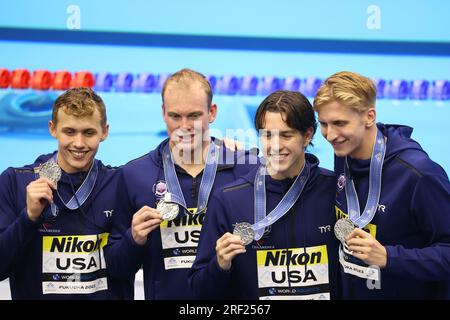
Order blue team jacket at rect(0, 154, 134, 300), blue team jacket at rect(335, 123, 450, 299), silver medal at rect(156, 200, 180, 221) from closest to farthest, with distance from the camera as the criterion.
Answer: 1. blue team jacket at rect(335, 123, 450, 299)
2. silver medal at rect(156, 200, 180, 221)
3. blue team jacket at rect(0, 154, 134, 300)

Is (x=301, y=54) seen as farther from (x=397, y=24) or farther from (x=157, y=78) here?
(x=157, y=78)

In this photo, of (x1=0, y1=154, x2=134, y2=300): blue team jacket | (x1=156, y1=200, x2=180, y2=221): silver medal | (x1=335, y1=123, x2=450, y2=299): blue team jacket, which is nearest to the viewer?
(x1=335, y1=123, x2=450, y2=299): blue team jacket

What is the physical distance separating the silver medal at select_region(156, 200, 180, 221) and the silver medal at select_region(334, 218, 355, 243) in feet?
2.09

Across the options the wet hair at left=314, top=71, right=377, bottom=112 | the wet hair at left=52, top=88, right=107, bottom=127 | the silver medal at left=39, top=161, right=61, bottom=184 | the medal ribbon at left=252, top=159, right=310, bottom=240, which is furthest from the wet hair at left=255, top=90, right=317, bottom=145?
the silver medal at left=39, top=161, right=61, bottom=184

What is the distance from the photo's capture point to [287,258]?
3041 mm

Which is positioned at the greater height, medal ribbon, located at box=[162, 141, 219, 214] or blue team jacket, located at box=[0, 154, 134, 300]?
medal ribbon, located at box=[162, 141, 219, 214]

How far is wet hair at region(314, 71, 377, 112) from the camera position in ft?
9.77

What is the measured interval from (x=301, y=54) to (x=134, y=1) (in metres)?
2.09

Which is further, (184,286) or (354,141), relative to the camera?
(184,286)

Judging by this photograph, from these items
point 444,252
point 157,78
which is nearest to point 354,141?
point 444,252

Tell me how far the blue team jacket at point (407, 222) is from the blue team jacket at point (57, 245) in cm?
98

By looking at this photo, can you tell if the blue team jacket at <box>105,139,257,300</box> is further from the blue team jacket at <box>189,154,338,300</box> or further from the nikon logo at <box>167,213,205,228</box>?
the blue team jacket at <box>189,154,338,300</box>

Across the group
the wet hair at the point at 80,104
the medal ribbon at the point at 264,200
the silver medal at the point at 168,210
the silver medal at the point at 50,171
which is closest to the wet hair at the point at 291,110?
the medal ribbon at the point at 264,200
